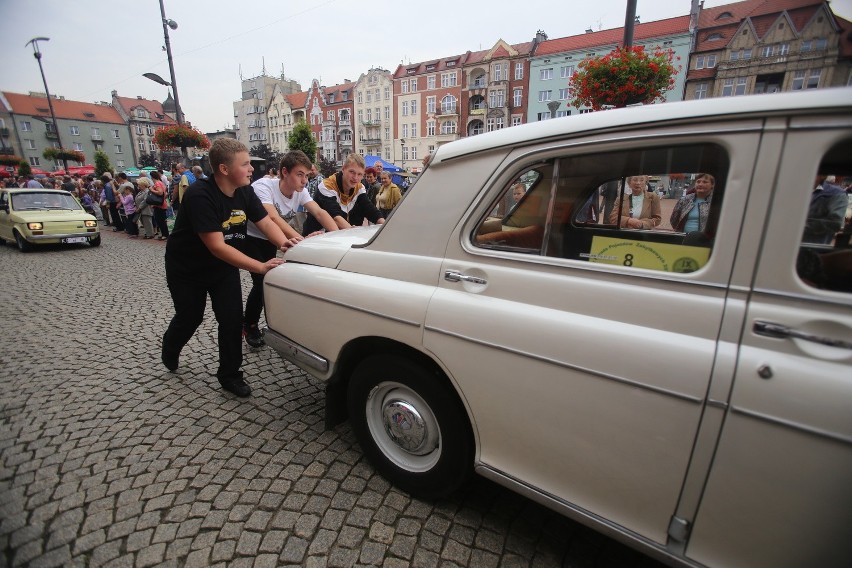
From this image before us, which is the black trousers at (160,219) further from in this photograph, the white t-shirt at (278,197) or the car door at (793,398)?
the car door at (793,398)

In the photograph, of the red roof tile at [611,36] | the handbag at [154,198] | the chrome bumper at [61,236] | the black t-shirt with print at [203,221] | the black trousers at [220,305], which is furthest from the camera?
the red roof tile at [611,36]

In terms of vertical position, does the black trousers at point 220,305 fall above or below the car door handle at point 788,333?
below

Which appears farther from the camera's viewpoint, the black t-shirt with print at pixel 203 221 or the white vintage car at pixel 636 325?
the black t-shirt with print at pixel 203 221

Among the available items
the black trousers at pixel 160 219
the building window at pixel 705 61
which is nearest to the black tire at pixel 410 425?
the black trousers at pixel 160 219

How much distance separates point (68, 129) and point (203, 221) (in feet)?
264

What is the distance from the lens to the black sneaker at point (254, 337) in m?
4.30

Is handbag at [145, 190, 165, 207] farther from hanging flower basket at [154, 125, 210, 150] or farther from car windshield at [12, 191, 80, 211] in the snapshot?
hanging flower basket at [154, 125, 210, 150]

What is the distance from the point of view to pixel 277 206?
4.21m

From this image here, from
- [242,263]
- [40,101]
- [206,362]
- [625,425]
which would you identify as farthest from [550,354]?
[40,101]

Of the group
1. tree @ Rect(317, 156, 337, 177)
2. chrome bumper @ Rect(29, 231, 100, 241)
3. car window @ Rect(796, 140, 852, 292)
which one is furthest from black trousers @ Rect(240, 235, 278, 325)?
tree @ Rect(317, 156, 337, 177)

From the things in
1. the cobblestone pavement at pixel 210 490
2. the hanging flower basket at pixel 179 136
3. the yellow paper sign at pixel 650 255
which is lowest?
the cobblestone pavement at pixel 210 490

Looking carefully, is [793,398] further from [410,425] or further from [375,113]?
[375,113]

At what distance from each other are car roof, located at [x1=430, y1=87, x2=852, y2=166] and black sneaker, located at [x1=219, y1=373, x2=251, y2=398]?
252 centimetres

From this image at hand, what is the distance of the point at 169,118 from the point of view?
68.8 meters
